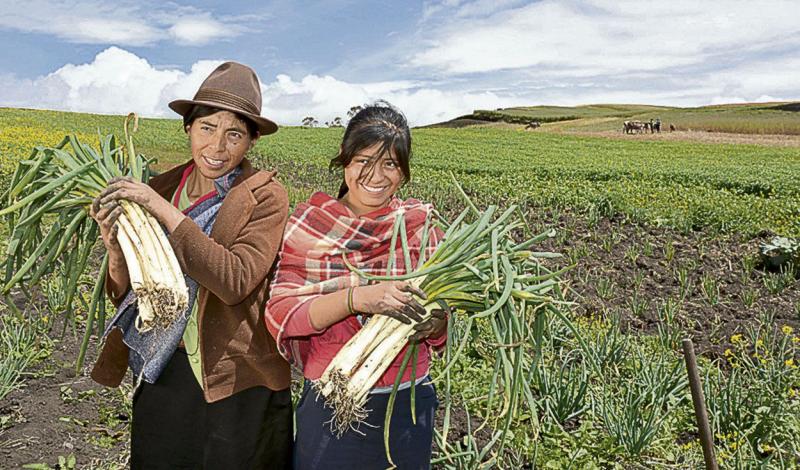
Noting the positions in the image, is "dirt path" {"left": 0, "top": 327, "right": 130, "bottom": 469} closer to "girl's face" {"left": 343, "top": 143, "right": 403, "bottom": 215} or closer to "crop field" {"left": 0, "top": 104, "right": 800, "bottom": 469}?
"crop field" {"left": 0, "top": 104, "right": 800, "bottom": 469}

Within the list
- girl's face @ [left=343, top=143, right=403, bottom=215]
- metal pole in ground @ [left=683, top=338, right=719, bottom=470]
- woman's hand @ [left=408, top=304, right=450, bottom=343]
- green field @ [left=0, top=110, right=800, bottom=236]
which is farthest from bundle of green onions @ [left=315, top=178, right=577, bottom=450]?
green field @ [left=0, top=110, right=800, bottom=236]

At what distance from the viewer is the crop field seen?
2.87m

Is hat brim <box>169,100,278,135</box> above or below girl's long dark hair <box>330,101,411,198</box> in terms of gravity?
above

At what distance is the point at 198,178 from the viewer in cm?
195

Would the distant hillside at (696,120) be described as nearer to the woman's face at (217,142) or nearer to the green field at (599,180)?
the green field at (599,180)

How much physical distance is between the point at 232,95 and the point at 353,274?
1.93 feet

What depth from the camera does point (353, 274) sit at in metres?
1.70

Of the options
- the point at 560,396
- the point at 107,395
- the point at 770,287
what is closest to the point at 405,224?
the point at 560,396

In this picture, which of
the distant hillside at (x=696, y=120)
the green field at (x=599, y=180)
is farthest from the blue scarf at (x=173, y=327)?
the distant hillside at (x=696, y=120)

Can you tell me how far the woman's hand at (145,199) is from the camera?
1.72 metres

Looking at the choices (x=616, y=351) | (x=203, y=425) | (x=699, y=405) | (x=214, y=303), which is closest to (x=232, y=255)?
(x=214, y=303)

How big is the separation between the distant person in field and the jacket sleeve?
0.04 meters

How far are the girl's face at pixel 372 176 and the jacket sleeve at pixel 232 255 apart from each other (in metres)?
0.24

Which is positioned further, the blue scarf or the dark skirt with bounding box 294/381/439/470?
the blue scarf
